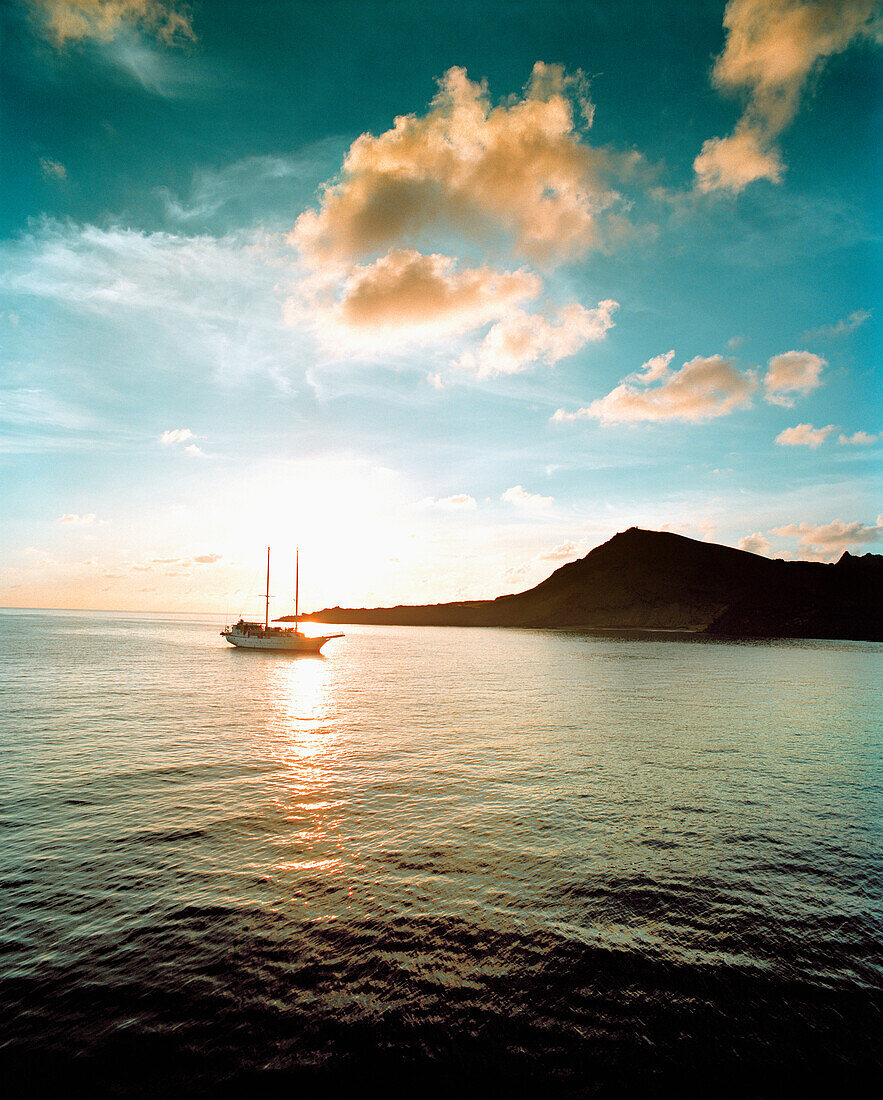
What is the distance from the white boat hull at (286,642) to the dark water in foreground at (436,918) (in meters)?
67.6

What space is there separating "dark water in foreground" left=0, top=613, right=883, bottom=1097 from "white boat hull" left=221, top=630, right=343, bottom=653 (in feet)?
222

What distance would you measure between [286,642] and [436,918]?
87.2m

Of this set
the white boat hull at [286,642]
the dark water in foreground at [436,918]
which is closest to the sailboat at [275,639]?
the white boat hull at [286,642]

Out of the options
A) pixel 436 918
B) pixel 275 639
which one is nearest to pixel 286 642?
pixel 275 639

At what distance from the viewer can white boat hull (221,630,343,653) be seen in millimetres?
92500

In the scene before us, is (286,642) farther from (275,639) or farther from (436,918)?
(436,918)

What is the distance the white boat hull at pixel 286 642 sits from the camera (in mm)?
92500

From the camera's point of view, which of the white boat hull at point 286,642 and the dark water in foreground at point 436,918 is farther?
the white boat hull at point 286,642

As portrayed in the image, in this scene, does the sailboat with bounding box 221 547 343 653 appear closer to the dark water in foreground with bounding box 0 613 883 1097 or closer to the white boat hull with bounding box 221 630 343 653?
the white boat hull with bounding box 221 630 343 653

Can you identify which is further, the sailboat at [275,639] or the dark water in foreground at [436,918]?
the sailboat at [275,639]

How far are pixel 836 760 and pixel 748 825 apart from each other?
38.5ft

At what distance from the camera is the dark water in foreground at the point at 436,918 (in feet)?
23.3

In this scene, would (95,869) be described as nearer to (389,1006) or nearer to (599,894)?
(389,1006)

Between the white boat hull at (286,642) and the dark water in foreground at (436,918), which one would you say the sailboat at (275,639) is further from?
the dark water in foreground at (436,918)
